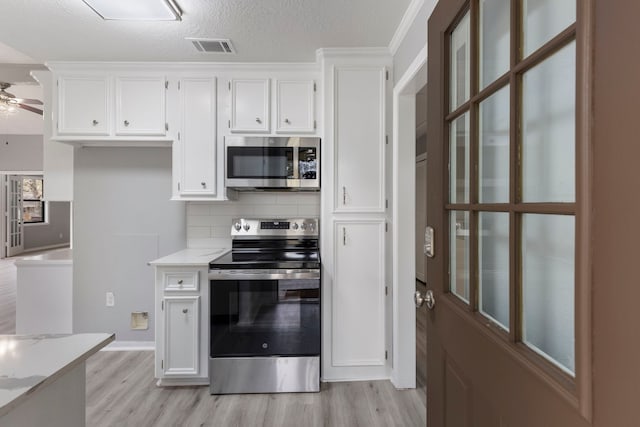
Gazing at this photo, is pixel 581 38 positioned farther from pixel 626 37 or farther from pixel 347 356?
pixel 347 356

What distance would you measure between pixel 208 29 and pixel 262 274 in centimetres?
163

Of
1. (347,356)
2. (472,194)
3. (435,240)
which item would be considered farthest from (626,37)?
(347,356)

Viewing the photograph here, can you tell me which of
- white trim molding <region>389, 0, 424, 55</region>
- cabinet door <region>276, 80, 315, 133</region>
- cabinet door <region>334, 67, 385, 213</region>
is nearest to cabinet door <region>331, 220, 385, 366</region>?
cabinet door <region>334, 67, 385, 213</region>

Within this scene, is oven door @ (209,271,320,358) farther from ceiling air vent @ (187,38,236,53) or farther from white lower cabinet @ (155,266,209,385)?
ceiling air vent @ (187,38,236,53)

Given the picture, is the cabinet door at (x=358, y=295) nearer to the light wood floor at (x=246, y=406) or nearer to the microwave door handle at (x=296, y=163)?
the light wood floor at (x=246, y=406)

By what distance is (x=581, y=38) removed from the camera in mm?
529

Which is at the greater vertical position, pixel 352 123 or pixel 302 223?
pixel 352 123

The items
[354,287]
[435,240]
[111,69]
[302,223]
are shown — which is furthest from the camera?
[302,223]

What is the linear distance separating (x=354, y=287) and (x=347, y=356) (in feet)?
1.65

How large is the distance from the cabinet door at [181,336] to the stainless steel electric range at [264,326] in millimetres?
154

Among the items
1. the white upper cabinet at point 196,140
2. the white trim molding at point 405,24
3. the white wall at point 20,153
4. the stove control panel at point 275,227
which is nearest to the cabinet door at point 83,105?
the white upper cabinet at point 196,140

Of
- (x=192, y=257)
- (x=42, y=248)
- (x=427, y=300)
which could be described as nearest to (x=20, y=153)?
(x=42, y=248)

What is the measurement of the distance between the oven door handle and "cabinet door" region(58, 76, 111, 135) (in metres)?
1.51

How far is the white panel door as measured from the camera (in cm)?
757
